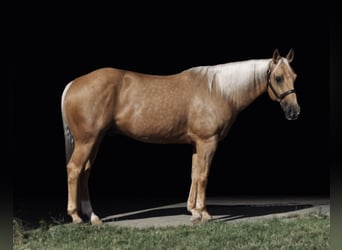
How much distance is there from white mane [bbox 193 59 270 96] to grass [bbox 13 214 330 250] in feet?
4.93

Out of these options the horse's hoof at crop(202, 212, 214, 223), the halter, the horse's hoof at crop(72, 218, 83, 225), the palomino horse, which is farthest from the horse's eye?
the horse's hoof at crop(72, 218, 83, 225)

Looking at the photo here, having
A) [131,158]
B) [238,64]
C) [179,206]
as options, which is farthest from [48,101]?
[238,64]

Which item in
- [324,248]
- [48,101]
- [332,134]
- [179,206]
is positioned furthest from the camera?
[48,101]

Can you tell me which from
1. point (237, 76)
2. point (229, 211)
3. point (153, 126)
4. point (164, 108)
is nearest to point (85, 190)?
point (153, 126)

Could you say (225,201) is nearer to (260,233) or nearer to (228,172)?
(228,172)

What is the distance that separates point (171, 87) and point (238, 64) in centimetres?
80

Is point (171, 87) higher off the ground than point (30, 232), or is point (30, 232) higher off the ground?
point (171, 87)

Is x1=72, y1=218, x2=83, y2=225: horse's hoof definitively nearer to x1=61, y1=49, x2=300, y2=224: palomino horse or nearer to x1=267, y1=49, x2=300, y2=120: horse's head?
x1=61, y1=49, x2=300, y2=224: palomino horse

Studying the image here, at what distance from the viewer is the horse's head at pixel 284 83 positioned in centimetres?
747

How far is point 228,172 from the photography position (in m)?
11.4

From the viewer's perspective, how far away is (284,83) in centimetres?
750

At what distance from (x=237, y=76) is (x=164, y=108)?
895 mm

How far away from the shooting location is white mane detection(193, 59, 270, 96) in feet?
24.8

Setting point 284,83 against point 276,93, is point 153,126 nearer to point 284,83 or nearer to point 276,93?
point 276,93
